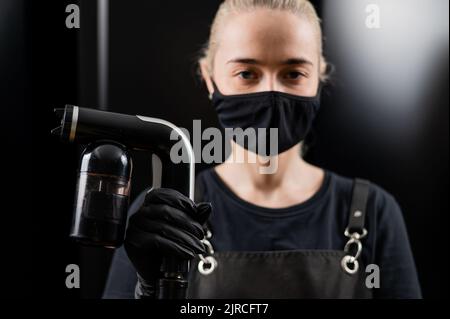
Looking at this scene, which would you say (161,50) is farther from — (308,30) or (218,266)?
(218,266)

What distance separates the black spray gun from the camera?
644 mm

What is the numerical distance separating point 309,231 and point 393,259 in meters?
0.17

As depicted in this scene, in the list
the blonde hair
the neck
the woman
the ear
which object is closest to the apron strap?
the woman

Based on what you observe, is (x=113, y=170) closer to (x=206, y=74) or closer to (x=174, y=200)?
(x=174, y=200)

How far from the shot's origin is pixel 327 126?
1062 mm

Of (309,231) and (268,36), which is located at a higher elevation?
(268,36)

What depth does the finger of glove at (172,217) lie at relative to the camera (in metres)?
0.69

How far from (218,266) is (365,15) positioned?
0.55m

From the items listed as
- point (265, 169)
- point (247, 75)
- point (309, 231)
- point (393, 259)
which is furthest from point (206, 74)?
point (393, 259)

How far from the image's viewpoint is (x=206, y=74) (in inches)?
39.9

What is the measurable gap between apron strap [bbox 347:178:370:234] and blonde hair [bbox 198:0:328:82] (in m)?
0.21

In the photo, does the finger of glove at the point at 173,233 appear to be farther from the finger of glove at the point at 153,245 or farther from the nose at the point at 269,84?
the nose at the point at 269,84

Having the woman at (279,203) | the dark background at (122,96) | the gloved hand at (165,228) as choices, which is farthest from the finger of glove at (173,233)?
the dark background at (122,96)
